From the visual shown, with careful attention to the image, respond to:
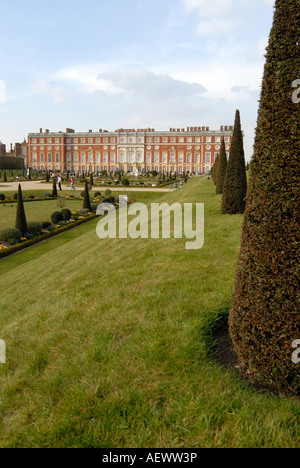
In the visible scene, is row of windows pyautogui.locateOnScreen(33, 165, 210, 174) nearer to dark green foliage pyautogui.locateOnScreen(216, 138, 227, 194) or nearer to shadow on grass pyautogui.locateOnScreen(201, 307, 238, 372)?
dark green foliage pyautogui.locateOnScreen(216, 138, 227, 194)

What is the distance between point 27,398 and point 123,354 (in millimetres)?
836

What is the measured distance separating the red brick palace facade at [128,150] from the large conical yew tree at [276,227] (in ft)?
216

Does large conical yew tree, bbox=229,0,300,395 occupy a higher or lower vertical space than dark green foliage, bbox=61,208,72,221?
higher

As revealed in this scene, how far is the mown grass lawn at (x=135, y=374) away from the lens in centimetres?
203

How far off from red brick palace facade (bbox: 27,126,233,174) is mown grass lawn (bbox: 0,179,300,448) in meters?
64.6

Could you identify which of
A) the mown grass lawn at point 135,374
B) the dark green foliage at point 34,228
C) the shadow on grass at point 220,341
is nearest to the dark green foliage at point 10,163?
the dark green foliage at point 34,228

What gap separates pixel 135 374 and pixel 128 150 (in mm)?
72244

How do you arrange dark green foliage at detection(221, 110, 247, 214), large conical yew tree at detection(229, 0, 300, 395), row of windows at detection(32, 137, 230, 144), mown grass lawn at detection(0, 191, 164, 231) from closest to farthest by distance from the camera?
large conical yew tree at detection(229, 0, 300, 395) < dark green foliage at detection(221, 110, 247, 214) < mown grass lawn at detection(0, 191, 164, 231) < row of windows at detection(32, 137, 230, 144)

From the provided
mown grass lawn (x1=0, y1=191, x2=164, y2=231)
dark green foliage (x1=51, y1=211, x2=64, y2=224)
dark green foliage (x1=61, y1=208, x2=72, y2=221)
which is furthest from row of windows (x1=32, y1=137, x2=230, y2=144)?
dark green foliage (x1=51, y1=211, x2=64, y2=224)

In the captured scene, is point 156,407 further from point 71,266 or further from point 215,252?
point 71,266

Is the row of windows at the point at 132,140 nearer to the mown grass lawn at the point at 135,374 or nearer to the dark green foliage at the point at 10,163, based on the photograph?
the dark green foliage at the point at 10,163

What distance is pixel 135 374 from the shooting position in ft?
8.43

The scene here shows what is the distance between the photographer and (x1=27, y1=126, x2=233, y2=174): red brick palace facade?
67.7 m

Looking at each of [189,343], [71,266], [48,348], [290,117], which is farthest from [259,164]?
[71,266]
